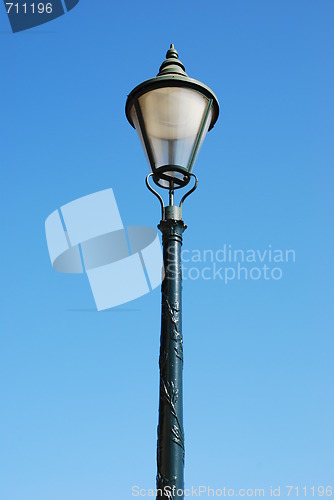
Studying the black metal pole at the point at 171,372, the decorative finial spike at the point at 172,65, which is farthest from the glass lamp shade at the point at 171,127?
the black metal pole at the point at 171,372

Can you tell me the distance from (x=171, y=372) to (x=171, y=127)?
1704 mm

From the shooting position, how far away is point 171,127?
3895mm

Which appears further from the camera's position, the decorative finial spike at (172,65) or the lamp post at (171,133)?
the decorative finial spike at (172,65)

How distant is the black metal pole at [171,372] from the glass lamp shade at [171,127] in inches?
17.4

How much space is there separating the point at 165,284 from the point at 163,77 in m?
1.46

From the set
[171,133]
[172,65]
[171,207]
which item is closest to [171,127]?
[171,133]

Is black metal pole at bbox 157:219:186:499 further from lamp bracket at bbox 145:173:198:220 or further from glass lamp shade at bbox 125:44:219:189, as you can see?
glass lamp shade at bbox 125:44:219:189

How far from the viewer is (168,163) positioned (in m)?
3.95

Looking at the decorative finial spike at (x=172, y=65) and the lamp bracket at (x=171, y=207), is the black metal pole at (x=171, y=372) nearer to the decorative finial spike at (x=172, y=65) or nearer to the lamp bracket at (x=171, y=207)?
the lamp bracket at (x=171, y=207)

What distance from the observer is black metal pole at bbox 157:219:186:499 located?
2994 mm

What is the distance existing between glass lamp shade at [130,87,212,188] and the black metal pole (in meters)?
0.44

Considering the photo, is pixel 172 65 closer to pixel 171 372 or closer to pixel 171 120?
pixel 171 120

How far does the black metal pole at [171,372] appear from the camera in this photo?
2.99 m

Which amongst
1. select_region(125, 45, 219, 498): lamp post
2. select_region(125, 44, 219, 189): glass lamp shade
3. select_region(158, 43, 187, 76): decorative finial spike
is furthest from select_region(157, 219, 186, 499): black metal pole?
select_region(158, 43, 187, 76): decorative finial spike
